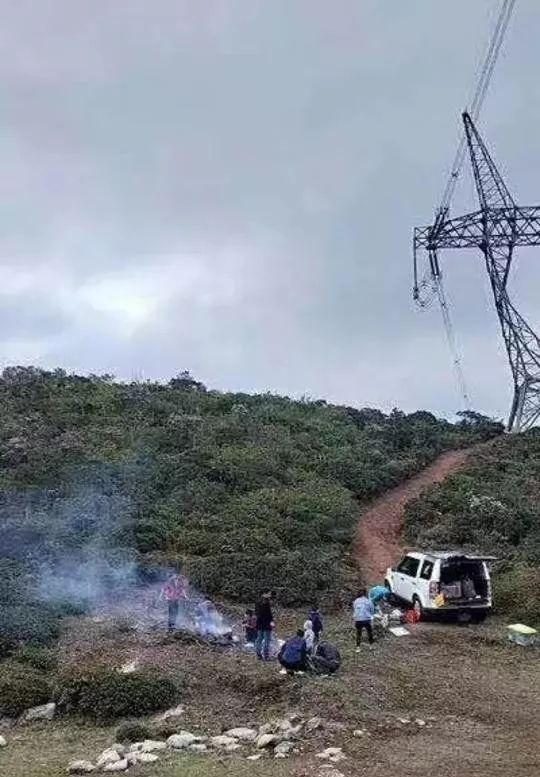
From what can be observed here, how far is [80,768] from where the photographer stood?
40.4ft

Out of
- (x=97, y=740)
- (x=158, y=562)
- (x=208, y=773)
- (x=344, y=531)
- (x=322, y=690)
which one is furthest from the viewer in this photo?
(x=344, y=531)

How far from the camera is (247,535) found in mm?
26922

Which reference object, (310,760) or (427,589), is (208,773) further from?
(427,589)

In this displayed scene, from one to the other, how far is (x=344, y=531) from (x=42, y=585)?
35.5 ft

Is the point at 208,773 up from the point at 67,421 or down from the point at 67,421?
down

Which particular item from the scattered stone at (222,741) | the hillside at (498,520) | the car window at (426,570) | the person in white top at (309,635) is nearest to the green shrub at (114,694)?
the scattered stone at (222,741)

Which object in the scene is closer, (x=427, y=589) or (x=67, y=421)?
(x=427, y=589)

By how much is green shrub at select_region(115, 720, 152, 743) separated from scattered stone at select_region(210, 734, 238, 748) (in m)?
1.02

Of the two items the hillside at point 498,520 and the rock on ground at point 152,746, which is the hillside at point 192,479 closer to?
the hillside at point 498,520

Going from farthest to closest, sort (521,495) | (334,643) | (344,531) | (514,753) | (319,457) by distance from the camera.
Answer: (319,457)
(521,495)
(344,531)
(334,643)
(514,753)

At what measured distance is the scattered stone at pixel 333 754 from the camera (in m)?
12.4

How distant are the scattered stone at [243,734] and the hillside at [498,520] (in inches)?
399

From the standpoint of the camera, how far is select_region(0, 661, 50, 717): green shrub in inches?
612

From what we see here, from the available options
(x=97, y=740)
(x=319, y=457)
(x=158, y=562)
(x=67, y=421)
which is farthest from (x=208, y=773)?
(x=67, y=421)
